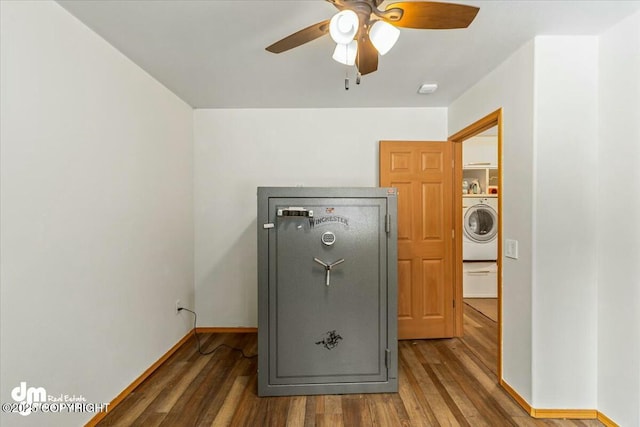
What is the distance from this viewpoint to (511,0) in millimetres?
1522

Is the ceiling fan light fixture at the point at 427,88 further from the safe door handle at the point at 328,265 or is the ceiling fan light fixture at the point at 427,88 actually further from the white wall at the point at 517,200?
the safe door handle at the point at 328,265

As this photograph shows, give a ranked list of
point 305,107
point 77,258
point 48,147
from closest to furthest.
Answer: point 48,147, point 77,258, point 305,107

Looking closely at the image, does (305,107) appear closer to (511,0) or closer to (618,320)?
(511,0)

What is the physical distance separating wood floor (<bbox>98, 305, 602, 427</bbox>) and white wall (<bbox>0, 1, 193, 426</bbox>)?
25 cm

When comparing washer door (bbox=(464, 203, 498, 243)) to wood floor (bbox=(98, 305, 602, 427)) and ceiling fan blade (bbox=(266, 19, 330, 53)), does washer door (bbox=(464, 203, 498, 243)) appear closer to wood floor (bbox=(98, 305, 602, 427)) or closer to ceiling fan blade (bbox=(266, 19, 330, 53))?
wood floor (bbox=(98, 305, 602, 427))

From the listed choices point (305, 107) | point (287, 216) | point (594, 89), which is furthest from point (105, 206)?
point (594, 89)

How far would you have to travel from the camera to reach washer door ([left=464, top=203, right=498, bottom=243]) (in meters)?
4.24

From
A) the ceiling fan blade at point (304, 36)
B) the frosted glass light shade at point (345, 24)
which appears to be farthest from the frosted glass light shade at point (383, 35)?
the ceiling fan blade at point (304, 36)

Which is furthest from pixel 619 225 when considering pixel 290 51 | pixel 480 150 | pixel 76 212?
pixel 76 212

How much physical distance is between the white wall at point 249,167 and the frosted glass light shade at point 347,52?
1.69m

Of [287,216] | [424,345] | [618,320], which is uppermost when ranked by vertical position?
[287,216]

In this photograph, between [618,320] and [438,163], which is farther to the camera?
[438,163]

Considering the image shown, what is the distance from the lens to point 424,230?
3.03m

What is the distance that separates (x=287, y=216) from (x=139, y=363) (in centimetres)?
162
